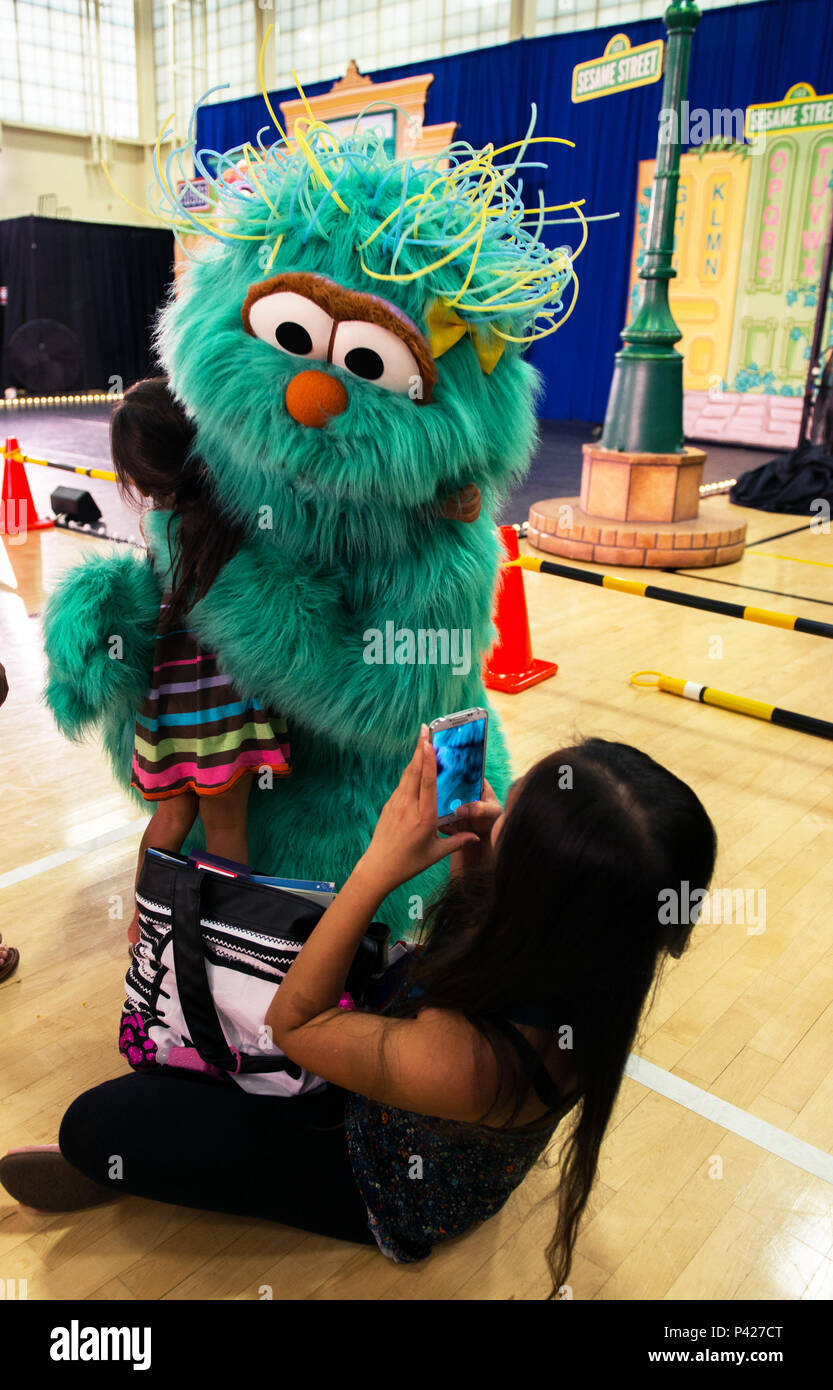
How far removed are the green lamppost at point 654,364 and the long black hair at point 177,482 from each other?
406 centimetres

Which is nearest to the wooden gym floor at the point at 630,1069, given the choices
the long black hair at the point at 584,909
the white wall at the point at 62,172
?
the long black hair at the point at 584,909

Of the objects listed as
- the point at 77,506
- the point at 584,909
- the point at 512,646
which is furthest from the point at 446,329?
the point at 77,506

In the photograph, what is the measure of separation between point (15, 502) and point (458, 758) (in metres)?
4.69

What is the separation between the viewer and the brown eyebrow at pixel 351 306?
133cm

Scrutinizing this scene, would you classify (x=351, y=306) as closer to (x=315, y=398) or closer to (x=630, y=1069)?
(x=315, y=398)

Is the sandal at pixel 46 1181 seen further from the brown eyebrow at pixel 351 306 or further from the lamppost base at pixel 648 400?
the lamppost base at pixel 648 400

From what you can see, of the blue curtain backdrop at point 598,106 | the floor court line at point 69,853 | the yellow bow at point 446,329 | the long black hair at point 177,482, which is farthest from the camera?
the blue curtain backdrop at point 598,106

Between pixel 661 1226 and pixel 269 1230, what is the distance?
539 mm

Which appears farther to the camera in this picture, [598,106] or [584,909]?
[598,106]

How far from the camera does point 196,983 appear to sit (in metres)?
1.26

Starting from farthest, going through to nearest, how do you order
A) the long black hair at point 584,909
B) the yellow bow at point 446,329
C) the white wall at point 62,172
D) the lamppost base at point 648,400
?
the white wall at point 62,172
the lamppost base at point 648,400
the yellow bow at point 446,329
the long black hair at point 584,909

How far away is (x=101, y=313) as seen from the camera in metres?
13.8

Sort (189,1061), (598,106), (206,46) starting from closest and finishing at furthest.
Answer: (189,1061) < (598,106) < (206,46)
